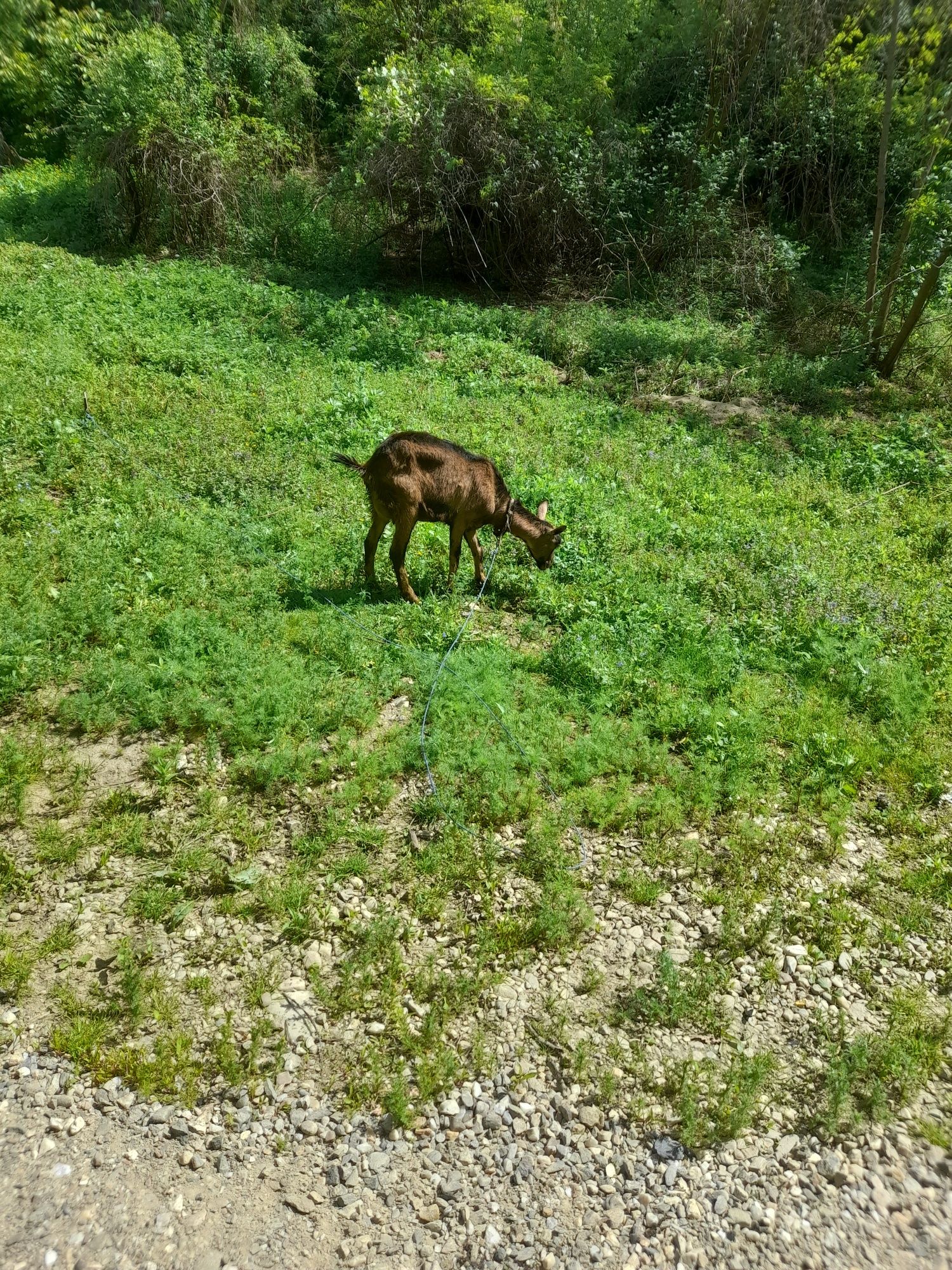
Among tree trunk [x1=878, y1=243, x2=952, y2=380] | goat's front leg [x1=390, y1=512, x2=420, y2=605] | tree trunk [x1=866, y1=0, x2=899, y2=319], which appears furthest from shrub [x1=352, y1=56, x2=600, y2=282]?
goat's front leg [x1=390, y1=512, x2=420, y2=605]

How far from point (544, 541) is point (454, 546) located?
0.96 meters

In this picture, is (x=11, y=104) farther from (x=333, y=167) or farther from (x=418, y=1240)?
(x=418, y=1240)

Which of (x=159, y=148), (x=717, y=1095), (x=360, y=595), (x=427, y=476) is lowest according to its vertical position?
(x=717, y=1095)

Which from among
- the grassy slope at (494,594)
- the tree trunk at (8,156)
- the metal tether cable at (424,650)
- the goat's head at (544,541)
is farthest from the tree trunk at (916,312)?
the tree trunk at (8,156)

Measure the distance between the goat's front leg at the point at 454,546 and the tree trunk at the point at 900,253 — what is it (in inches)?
395

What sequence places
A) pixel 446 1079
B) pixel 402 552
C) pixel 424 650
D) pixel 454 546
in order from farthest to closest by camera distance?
pixel 454 546 → pixel 402 552 → pixel 424 650 → pixel 446 1079

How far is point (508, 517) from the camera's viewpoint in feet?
26.0

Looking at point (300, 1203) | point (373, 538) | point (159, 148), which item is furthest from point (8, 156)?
point (300, 1203)

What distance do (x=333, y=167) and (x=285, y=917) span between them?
68.9 feet

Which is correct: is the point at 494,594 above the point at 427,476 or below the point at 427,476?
below

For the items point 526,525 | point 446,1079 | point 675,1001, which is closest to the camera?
point 446,1079

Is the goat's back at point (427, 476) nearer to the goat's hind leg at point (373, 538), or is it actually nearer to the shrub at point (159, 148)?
the goat's hind leg at point (373, 538)

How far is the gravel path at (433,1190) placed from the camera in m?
3.41

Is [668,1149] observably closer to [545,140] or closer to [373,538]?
[373,538]
